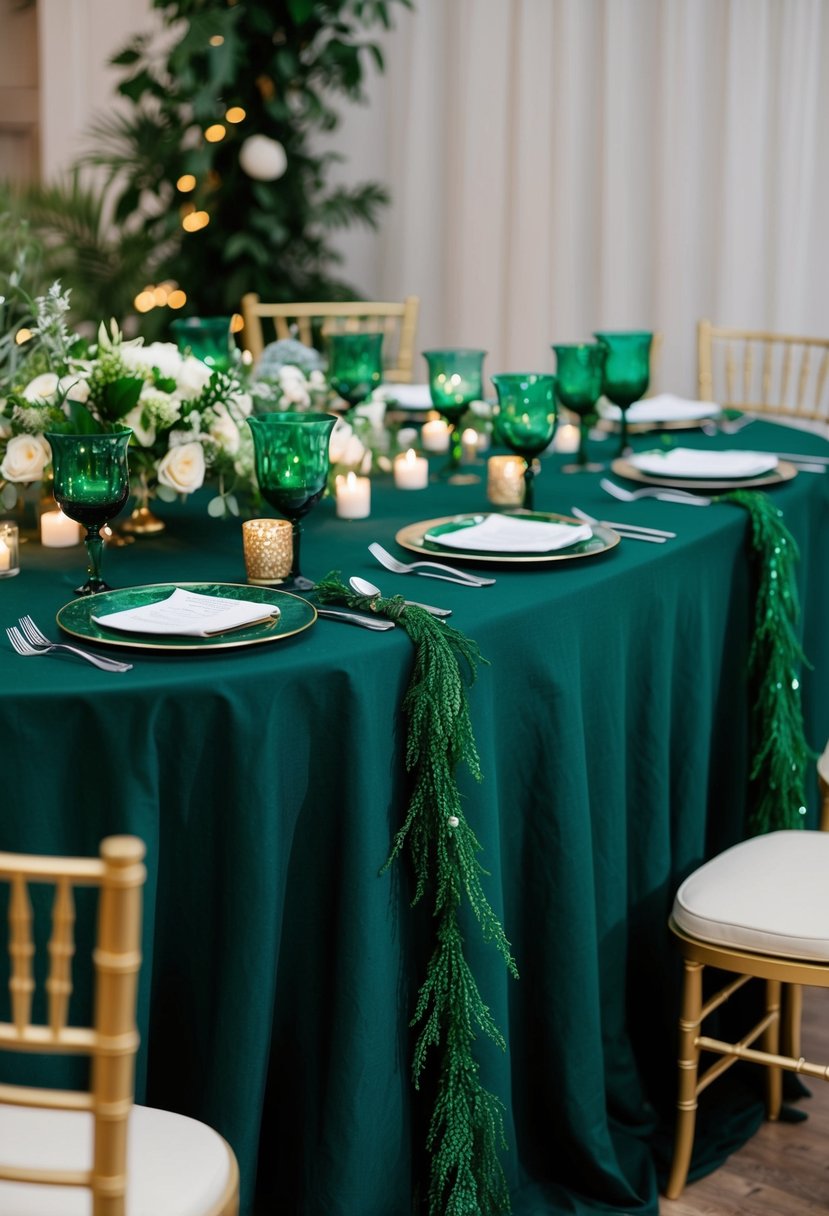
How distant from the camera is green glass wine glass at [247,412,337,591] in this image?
1578mm

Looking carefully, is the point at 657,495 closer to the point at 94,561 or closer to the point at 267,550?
the point at 267,550

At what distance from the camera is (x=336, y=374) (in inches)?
92.8

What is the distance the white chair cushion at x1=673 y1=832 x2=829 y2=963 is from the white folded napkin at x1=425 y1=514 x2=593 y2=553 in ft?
1.55

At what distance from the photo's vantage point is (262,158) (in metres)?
4.48

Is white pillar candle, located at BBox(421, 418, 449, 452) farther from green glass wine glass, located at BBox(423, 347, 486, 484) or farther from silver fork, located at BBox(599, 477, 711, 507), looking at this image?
silver fork, located at BBox(599, 477, 711, 507)

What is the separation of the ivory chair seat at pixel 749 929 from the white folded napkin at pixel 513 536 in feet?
1.55

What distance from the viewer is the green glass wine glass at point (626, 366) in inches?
94.9

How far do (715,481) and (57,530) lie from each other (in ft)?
3.60

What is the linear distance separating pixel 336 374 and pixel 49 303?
680 millimetres

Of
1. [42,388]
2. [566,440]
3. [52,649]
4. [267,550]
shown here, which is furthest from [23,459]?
[566,440]

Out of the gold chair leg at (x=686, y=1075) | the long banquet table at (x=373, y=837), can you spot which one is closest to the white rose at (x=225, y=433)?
the long banquet table at (x=373, y=837)

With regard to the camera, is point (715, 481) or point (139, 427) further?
point (715, 481)

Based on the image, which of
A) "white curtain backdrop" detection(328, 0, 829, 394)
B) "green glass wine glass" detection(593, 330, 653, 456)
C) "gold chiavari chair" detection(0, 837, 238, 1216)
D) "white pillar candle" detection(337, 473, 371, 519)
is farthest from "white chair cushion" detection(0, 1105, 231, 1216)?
"white curtain backdrop" detection(328, 0, 829, 394)

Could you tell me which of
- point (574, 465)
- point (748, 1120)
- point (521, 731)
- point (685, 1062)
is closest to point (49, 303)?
point (521, 731)
